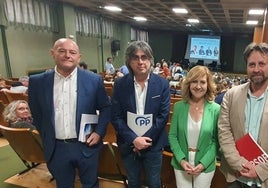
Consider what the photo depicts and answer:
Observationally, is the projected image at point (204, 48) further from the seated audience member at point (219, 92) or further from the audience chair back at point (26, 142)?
the audience chair back at point (26, 142)

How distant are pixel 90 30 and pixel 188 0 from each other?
4.55 meters

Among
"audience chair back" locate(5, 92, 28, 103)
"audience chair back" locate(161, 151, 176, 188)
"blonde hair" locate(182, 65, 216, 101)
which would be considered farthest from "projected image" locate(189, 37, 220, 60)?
"blonde hair" locate(182, 65, 216, 101)

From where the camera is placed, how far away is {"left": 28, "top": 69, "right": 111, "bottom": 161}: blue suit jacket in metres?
1.57

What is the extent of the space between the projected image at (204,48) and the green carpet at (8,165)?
15.5 m

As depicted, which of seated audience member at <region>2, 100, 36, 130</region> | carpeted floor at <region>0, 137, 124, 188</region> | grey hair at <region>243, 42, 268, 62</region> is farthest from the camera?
seated audience member at <region>2, 100, 36, 130</region>

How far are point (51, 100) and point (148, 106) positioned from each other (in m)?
0.66

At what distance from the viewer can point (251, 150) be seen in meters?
1.35

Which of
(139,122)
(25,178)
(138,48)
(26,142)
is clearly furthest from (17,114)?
(138,48)

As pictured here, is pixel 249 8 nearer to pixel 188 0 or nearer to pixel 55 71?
pixel 188 0

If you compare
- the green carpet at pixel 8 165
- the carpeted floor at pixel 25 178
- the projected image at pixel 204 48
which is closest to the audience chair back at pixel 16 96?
the green carpet at pixel 8 165

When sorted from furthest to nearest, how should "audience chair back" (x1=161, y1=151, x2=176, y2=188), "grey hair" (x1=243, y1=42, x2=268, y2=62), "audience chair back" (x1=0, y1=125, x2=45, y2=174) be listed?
"audience chair back" (x1=0, y1=125, x2=45, y2=174), "audience chair back" (x1=161, y1=151, x2=176, y2=188), "grey hair" (x1=243, y1=42, x2=268, y2=62)

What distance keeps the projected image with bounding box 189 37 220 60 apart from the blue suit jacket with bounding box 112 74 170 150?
16027 mm

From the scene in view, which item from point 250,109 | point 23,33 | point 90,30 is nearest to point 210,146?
point 250,109

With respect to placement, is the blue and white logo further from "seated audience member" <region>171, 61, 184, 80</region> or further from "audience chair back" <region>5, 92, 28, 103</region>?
"seated audience member" <region>171, 61, 184, 80</region>
